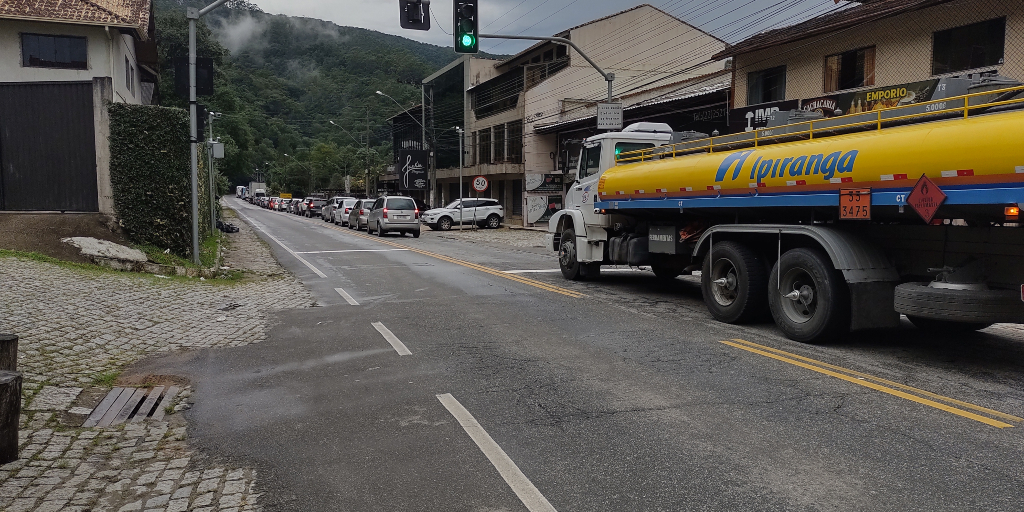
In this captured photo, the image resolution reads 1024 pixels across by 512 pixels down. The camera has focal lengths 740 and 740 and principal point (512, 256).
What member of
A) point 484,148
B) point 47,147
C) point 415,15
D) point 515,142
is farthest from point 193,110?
point 484,148

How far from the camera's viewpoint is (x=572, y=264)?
14.5 meters

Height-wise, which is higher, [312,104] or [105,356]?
[312,104]

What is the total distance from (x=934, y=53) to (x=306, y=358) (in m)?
16.5

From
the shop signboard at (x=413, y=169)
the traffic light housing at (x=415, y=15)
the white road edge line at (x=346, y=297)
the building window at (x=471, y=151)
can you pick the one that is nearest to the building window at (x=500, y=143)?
the building window at (x=471, y=151)

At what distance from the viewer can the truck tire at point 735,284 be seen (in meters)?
9.04

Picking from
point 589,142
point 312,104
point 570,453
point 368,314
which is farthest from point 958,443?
point 312,104

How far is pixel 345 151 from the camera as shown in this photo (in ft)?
298

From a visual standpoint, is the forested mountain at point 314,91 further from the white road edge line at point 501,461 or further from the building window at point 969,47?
the white road edge line at point 501,461

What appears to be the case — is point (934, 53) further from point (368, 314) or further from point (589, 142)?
point (368, 314)

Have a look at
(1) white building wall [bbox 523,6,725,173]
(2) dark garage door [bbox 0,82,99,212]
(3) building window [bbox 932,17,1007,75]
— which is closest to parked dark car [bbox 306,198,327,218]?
(1) white building wall [bbox 523,6,725,173]

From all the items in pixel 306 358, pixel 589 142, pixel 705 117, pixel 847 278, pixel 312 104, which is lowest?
pixel 306 358

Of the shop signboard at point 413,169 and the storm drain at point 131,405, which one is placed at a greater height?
the shop signboard at point 413,169

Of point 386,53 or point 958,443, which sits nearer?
point 958,443

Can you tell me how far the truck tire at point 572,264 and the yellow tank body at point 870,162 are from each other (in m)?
3.81
